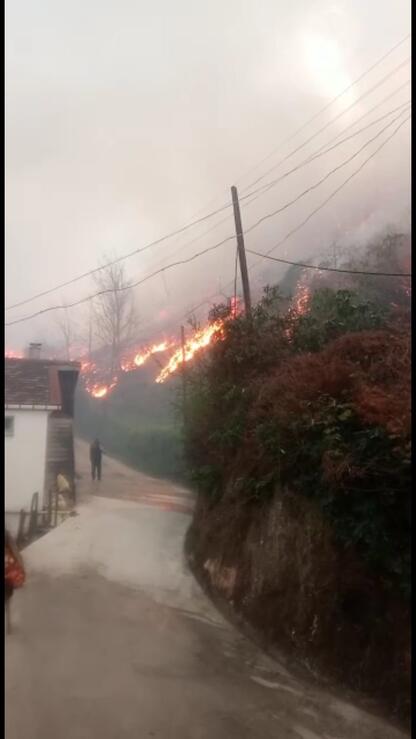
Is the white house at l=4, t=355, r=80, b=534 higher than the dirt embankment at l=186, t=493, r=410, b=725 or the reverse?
higher

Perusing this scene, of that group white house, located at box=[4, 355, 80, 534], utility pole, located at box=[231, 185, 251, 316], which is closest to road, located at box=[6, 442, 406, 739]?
white house, located at box=[4, 355, 80, 534]

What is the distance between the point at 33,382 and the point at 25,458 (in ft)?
9.77

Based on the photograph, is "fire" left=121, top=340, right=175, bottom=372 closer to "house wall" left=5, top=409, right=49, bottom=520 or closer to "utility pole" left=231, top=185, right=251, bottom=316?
"house wall" left=5, top=409, right=49, bottom=520

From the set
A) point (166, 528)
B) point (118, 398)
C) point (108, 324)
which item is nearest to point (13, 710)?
point (166, 528)

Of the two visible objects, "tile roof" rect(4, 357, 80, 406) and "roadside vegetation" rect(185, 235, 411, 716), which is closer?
"roadside vegetation" rect(185, 235, 411, 716)

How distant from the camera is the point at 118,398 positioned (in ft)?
131

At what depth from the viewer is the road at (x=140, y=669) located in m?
4.99

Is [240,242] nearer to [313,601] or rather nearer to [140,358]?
[313,601]

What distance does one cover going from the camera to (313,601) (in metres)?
6.38

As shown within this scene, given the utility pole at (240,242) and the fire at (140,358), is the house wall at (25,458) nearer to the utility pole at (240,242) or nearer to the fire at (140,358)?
the utility pole at (240,242)

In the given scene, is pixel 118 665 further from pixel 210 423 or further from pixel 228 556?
pixel 210 423

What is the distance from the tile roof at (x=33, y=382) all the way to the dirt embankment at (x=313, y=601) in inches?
400

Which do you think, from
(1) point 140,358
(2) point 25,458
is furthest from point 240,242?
(1) point 140,358

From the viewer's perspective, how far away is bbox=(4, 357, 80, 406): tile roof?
1711cm
